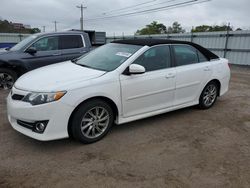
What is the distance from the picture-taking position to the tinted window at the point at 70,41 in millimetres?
7363

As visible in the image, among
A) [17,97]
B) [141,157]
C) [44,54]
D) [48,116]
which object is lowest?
[141,157]

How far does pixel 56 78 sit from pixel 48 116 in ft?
2.12

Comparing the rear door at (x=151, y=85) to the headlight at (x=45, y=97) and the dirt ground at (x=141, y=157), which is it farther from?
the headlight at (x=45, y=97)

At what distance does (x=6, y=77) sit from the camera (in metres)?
6.81

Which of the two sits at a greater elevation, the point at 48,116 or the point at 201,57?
the point at 201,57

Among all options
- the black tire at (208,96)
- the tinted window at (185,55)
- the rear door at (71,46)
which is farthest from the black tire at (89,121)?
the rear door at (71,46)

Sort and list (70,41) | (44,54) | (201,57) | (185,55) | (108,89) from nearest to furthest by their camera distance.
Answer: (108,89)
(185,55)
(201,57)
(44,54)
(70,41)

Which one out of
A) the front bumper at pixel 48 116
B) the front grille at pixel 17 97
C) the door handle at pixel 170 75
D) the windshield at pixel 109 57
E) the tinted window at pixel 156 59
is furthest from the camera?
the door handle at pixel 170 75

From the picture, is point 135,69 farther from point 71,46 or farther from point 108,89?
point 71,46

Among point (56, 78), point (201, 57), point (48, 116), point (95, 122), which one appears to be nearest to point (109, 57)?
point (56, 78)

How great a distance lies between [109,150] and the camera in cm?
346

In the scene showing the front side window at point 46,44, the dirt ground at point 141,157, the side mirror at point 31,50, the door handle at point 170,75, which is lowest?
the dirt ground at point 141,157

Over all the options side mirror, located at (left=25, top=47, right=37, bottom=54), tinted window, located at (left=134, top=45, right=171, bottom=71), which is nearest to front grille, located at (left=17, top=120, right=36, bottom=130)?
tinted window, located at (left=134, top=45, right=171, bottom=71)

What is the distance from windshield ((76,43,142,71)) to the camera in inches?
158
